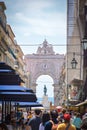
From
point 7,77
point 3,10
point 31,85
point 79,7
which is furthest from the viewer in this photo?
point 31,85

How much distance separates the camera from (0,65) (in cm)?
1562

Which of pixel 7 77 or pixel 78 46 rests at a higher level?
pixel 78 46

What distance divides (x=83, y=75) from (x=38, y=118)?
40.1 metres

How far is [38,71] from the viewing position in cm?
16038

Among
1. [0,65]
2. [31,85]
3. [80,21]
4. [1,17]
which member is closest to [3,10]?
→ [1,17]

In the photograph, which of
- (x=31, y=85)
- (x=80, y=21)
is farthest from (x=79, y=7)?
(x=31, y=85)

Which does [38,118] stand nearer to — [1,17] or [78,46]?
[78,46]

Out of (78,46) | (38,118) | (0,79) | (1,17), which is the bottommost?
(38,118)

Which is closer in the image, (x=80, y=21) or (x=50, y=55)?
(x=80, y=21)

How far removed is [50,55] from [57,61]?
294 cm

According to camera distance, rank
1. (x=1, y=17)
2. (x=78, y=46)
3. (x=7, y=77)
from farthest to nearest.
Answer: (x=1, y=17) < (x=78, y=46) < (x=7, y=77)

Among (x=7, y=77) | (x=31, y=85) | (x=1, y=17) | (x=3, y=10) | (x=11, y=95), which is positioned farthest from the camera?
(x=31, y=85)

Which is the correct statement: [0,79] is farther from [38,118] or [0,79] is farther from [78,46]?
[78,46]

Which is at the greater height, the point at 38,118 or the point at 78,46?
the point at 78,46
